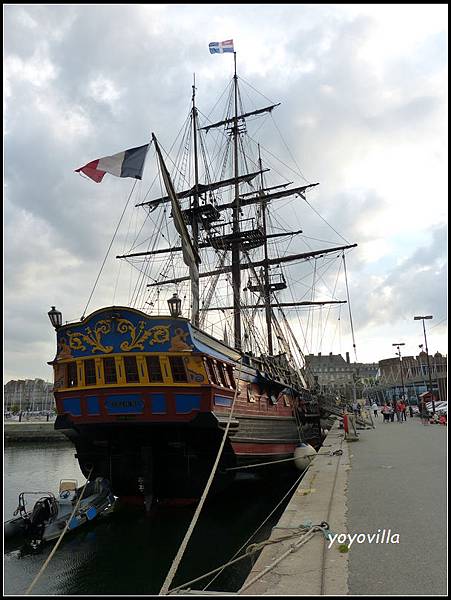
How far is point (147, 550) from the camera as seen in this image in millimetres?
10188

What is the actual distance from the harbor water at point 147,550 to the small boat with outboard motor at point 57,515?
0.30 metres

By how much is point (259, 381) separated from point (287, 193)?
14152 mm

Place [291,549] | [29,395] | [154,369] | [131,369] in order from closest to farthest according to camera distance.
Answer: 1. [291,549]
2. [154,369]
3. [131,369]
4. [29,395]

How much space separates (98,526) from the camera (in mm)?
12375

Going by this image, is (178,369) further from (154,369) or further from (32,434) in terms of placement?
(32,434)

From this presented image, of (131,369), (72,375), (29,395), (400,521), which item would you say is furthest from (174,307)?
(29,395)

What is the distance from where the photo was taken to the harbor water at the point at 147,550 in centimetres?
840

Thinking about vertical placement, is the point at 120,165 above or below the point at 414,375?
above

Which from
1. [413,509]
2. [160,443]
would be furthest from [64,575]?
[413,509]

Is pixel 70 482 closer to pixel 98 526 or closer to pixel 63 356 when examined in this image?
pixel 98 526

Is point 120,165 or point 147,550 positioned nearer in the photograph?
point 147,550

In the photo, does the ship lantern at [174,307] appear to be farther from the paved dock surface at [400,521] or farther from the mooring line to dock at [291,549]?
the mooring line to dock at [291,549]

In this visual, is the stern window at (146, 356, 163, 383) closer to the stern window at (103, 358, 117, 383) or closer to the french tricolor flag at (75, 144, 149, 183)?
the stern window at (103, 358, 117, 383)

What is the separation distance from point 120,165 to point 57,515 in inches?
364
